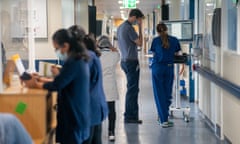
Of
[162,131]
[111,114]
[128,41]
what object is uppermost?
[128,41]

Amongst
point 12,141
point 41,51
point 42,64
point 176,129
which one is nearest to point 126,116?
point 176,129

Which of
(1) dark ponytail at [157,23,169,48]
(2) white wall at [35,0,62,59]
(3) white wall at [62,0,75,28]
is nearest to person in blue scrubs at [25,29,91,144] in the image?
(1) dark ponytail at [157,23,169,48]

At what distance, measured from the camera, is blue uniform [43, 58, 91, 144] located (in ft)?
9.84

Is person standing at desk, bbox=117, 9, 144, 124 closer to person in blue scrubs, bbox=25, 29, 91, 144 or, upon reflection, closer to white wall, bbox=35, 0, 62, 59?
white wall, bbox=35, 0, 62, 59

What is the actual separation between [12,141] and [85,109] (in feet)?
3.85

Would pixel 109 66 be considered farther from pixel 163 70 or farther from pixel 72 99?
pixel 72 99

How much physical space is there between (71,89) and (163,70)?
3510 mm

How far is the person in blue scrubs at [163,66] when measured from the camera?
20.8 feet

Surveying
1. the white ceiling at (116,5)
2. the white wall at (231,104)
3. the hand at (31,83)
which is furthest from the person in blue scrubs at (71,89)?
the white ceiling at (116,5)

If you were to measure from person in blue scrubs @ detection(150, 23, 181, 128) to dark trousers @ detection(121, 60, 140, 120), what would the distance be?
279mm

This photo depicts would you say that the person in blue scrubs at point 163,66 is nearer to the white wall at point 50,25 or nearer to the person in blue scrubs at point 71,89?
the white wall at point 50,25

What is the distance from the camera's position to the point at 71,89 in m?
3.05

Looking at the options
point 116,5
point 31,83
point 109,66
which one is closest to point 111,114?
point 109,66

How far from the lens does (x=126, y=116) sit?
6.79m
